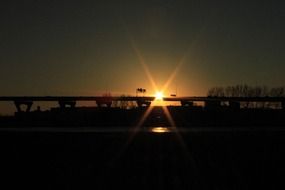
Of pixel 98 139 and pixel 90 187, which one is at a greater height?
pixel 98 139

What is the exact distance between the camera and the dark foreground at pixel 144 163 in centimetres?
942

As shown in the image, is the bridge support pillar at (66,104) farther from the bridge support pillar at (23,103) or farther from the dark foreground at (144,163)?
the dark foreground at (144,163)

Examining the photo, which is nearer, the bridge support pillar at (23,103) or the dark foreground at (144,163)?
the dark foreground at (144,163)

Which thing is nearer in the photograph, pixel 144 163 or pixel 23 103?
pixel 144 163

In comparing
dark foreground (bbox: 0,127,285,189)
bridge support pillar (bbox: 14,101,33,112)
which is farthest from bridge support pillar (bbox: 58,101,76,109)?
dark foreground (bbox: 0,127,285,189)

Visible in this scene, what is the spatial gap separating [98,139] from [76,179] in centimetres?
649

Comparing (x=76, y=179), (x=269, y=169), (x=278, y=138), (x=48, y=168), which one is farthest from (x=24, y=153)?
(x=278, y=138)

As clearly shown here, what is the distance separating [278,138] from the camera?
52.7 feet

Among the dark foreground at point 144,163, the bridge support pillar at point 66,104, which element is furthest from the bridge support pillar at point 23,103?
the dark foreground at point 144,163

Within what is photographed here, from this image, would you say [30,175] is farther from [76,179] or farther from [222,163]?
[222,163]

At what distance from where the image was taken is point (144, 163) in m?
11.4

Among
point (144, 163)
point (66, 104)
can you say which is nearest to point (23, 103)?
point (66, 104)

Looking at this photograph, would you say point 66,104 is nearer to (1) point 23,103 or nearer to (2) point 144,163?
(1) point 23,103

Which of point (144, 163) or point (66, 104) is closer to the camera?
point (144, 163)
